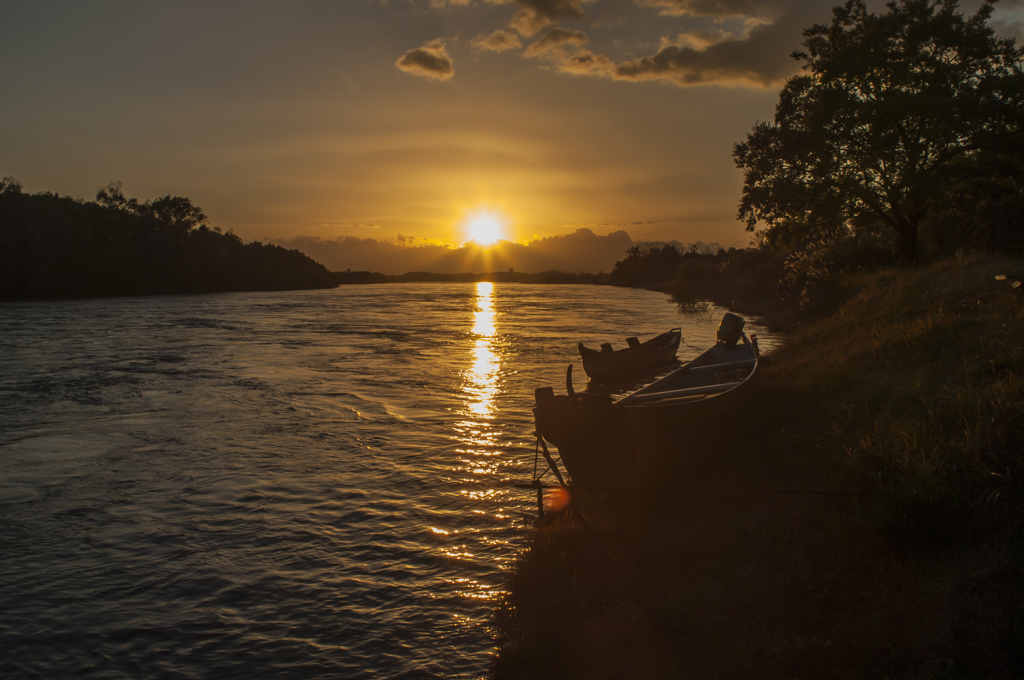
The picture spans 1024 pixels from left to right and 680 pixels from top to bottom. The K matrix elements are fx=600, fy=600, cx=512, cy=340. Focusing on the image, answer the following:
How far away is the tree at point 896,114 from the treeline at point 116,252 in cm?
8760

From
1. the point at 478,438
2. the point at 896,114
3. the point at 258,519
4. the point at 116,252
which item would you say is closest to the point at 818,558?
the point at 258,519

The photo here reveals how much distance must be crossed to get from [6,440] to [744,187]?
3136cm

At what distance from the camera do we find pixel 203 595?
24.8 feet

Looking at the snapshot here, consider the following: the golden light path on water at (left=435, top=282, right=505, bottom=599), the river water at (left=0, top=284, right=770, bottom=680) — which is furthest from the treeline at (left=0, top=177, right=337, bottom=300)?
the golden light path on water at (left=435, top=282, right=505, bottom=599)

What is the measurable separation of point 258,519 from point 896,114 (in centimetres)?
2994

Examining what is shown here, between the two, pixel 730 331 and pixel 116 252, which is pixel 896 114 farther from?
pixel 116 252

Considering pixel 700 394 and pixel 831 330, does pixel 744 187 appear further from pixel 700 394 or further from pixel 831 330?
pixel 700 394

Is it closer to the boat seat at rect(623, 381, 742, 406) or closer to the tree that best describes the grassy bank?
the boat seat at rect(623, 381, 742, 406)

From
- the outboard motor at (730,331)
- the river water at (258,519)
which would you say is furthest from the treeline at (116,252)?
the outboard motor at (730,331)

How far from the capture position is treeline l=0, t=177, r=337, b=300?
253 ft

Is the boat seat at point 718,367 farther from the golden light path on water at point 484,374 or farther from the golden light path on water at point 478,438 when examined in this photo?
the golden light path on water at point 484,374

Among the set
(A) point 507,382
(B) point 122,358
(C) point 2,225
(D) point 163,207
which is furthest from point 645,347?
(D) point 163,207

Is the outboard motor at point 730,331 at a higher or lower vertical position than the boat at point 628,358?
higher

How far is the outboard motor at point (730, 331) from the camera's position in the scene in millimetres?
17969
